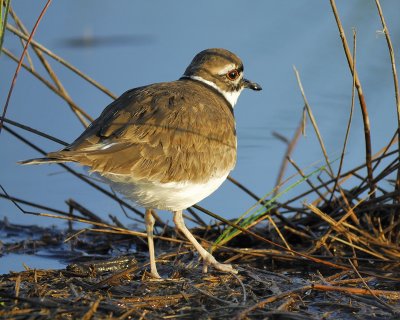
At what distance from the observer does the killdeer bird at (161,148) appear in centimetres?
516

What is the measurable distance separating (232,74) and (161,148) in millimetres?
1592

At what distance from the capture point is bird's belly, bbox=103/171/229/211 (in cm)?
532

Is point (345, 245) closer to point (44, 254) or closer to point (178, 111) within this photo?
point (178, 111)

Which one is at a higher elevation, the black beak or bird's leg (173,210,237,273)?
the black beak

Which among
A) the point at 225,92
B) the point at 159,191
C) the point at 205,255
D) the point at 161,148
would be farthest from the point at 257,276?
the point at 225,92

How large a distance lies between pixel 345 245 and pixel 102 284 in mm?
2049

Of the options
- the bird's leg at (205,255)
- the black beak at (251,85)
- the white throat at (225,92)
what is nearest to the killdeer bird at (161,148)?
the bird's leg at (205,255)

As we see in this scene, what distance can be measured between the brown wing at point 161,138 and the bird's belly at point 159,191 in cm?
5

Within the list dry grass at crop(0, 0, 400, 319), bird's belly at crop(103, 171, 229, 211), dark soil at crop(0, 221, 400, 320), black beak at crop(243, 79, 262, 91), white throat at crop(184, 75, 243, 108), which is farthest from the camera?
black beak at crop(243, 79, 262, 91)

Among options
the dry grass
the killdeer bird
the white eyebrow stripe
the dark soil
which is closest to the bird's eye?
the white eyebrow stripe

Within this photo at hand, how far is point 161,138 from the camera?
535cm

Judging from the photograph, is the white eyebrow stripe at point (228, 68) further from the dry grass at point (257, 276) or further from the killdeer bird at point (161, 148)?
the dry grass at point (257, 276)

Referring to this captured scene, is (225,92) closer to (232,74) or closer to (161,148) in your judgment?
(232,74)

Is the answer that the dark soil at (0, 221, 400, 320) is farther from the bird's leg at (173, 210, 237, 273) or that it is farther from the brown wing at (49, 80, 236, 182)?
the brown wing at (49, 80, 236, 182)
